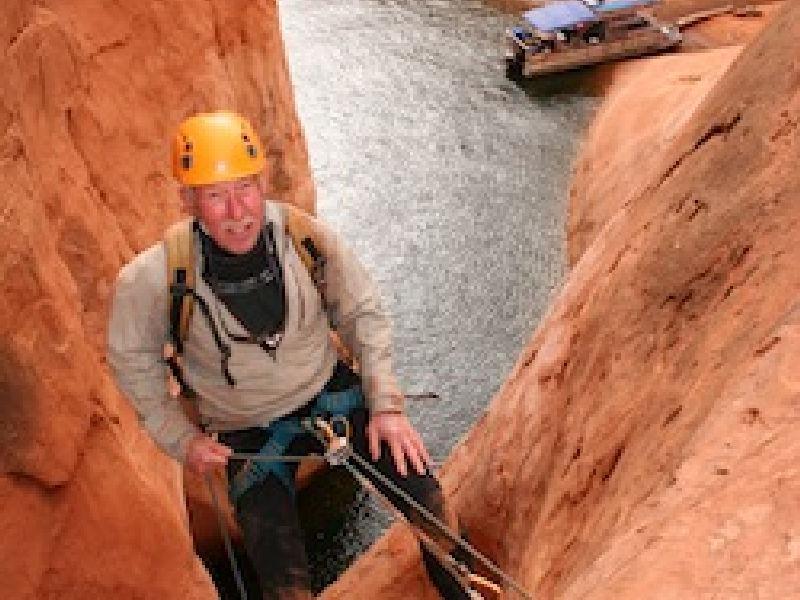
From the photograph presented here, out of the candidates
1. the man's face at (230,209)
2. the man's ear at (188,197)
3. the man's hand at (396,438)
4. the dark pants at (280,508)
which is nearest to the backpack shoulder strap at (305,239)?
the man's face at (230,209)

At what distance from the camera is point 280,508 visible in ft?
20.5

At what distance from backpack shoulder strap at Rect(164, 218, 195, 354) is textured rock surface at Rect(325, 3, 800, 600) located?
254cm

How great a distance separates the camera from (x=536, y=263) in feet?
67.5

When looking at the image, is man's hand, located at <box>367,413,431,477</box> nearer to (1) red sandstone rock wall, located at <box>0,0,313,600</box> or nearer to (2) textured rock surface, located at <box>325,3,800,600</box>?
(2) textured rock surface, located at <box>325,3,800,600</box>

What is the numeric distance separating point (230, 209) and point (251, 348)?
91 cm

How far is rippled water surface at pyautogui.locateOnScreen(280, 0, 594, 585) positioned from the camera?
17797 mm

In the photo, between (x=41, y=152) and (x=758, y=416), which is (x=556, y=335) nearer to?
(x=758, y=416)

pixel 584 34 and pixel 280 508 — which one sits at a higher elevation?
pixel 280 508

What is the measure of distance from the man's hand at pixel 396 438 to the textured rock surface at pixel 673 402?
3.76 feet

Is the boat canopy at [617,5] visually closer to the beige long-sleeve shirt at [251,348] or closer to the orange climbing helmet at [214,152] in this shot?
the beige long-sleeve shirt at [251,348]

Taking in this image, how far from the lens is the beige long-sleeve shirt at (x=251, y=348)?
5.46 m

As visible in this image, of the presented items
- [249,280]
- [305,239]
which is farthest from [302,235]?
[249,280]

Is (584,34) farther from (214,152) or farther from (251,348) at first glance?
(214,152)

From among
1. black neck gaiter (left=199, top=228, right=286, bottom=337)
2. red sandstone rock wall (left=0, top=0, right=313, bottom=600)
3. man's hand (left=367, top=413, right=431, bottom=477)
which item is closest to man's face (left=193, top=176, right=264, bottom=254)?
black neck gaiter (left=199, top=228, right=286, bottom=337)
